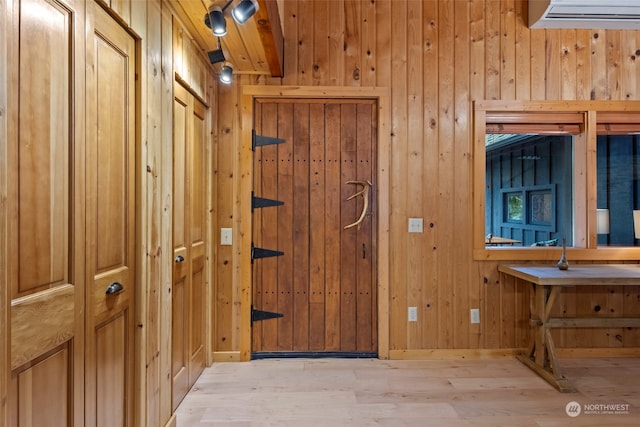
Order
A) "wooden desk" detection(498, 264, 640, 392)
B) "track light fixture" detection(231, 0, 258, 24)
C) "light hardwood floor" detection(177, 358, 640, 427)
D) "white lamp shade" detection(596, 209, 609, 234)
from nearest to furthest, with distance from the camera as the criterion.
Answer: "track light fixture" detection(231, 0, 258, 24)
"light hardwood floor" detection(177, 358, 640, 427)
"wooden desk" detection(498, 264, 640, 392)
"white lamp shade" detection(596, 209, 609, 234)

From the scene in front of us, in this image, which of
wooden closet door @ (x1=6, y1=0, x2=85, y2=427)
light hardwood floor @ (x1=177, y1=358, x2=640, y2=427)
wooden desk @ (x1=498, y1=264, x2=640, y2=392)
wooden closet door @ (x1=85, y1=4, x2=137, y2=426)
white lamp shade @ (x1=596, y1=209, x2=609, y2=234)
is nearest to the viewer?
A: wooden closet door @ (x1=6, y1=0, x2=85, y2=427)

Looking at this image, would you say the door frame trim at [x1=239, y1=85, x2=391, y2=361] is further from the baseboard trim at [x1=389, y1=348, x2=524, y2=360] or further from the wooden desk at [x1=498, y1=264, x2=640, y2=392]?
the wooden desk at [x1=498, y1=264, x2=640, y2=392]

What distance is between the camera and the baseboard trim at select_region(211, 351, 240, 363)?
2852 millimetres

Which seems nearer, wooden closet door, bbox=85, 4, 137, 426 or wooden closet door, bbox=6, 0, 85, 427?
wooden closet door, bbox=6, 0, 85, 427

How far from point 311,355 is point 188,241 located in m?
1.41

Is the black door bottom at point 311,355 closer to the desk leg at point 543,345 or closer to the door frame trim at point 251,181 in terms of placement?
the door frame trim at point 251,181

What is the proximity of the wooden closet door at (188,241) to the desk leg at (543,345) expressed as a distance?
2.55 metres

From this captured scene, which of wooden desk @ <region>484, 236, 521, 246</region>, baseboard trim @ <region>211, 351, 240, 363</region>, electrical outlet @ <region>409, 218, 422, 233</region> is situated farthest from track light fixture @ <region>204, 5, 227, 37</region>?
wooden desk @ <region>484, 236, 521, 246</region>

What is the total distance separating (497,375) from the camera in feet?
8.54

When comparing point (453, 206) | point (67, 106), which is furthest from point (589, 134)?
point (67, 106)

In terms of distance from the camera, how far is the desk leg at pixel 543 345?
2445 mm

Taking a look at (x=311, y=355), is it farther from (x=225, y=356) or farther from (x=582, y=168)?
(x=582, y=168)

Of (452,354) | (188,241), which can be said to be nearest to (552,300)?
(452,354)

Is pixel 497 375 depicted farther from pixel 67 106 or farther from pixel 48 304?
pixel 67 106
